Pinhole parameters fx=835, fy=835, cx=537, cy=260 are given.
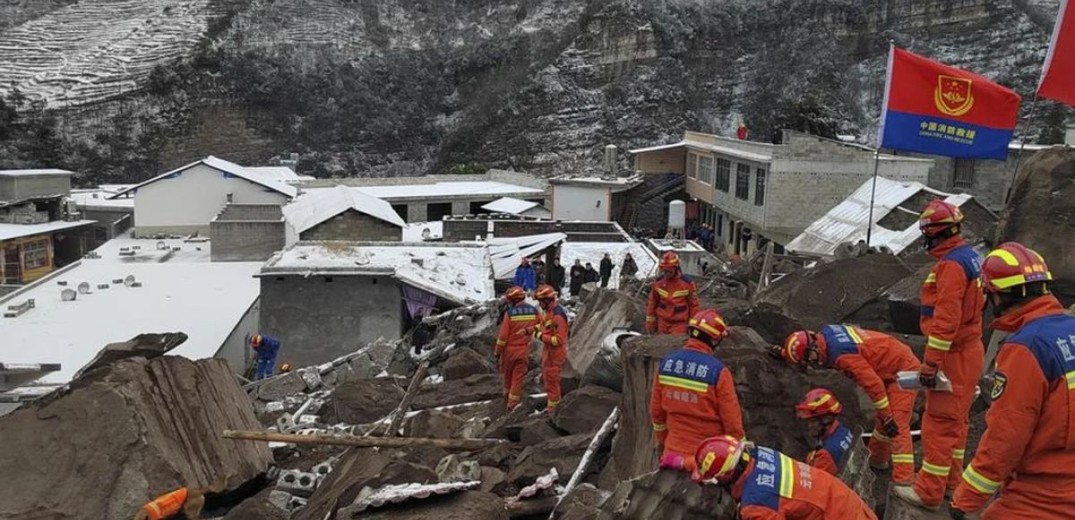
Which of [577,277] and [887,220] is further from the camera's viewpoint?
[577,277]

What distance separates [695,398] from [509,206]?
105ft

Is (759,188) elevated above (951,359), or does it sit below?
below

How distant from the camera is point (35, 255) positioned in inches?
1128

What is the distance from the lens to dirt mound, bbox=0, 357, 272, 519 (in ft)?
21.3

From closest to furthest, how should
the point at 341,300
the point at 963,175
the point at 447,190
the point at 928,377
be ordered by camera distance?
the point at 928,377
the point at 341,300
the point at 963,175
the point at 447,190

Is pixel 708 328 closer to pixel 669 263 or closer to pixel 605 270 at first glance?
pixel 669 263

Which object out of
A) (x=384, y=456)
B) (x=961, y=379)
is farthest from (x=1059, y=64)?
(x=384, y=456)

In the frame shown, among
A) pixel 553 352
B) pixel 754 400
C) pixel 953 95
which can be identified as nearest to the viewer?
pixel 754 400

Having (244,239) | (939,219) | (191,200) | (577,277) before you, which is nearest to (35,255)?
(191,200)

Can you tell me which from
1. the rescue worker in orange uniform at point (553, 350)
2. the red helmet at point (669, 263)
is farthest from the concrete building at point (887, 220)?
the rescue worker in orange uniform at point (553, 350)

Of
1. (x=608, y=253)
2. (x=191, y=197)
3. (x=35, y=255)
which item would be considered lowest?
(x=35, y=255)

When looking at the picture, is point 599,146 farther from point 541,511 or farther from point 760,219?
point 541,511

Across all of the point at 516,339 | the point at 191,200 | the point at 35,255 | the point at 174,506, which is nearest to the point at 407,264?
the point at 516,339

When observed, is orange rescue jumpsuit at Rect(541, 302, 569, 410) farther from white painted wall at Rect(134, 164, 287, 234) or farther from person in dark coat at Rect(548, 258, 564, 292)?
white painted wall at Rect(134, 164, 287, 234)
